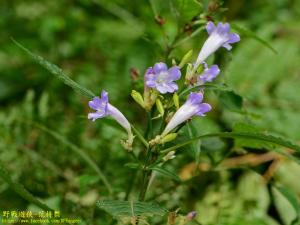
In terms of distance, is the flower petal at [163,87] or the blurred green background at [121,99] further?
the blurred green background at [121,99]

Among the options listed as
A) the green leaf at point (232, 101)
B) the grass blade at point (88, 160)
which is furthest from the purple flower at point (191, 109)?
the grass blade at point (88, 160)

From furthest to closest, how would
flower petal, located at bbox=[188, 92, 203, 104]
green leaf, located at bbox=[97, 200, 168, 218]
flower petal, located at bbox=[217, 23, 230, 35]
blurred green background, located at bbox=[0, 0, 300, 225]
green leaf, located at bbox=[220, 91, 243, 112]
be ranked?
1. blurred green background, located at bbox=[0, 0, 300, 225]
2. green leaf, located at bbox=[220, 91, 243, 112]
3. flower petal, located at bbox=[217, 23, 230, 35]
4. flower petal, located at bbox=[188, 92, 203, 104]
5. green leaf, located at bbox=[97, 200, 168, 218]

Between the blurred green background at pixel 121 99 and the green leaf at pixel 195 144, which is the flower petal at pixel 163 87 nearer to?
the green leaf at pixel 195 144

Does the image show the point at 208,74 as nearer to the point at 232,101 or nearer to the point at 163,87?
the point at 163,87

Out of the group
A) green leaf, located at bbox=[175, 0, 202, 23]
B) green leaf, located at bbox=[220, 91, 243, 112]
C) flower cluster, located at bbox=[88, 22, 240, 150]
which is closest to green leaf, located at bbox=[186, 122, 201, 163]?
flower cluster, located at bbox=[88, 22, 240, 150]

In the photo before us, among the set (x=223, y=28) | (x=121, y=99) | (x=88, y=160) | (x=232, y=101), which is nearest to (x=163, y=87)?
(x=223, y=28)

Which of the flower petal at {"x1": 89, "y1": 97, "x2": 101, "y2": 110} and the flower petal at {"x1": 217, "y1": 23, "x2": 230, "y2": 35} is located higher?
the flower petal at {"x1": 217, "y1": 23, "x2": 230, "y2": 35}

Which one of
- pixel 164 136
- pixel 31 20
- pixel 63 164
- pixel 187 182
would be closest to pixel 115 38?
pixel 31 20

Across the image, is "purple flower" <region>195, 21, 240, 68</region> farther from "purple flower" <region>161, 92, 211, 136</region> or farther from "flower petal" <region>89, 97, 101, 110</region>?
"flower petal" <region>89, 97, 101, 110</region>
